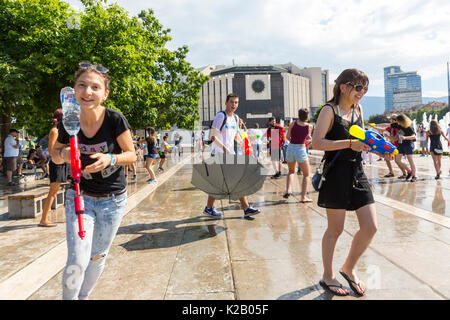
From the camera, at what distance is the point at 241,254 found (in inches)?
151

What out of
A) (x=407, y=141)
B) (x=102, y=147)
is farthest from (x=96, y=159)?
(x=407, y=141)

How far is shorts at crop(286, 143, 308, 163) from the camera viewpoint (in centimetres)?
682

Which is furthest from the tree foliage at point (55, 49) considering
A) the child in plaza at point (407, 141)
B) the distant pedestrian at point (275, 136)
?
the child in plaza at point (407, 141)

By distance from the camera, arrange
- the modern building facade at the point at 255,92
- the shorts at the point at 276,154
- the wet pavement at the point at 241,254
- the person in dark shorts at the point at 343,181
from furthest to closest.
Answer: the modern building facade at the point at 255,92
the shorts at the point at 276,154
the wet pavement at the point at 241,254
the person in dark shorts at the point at 343,181

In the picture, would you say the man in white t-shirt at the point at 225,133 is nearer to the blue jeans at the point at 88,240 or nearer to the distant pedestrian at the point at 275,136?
the blue jeans at the point at 88,240

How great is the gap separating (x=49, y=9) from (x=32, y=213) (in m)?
9.03

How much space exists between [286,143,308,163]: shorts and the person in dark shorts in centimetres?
396

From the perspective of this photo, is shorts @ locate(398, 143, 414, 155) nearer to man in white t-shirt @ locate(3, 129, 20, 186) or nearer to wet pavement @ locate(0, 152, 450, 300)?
wet pavement @ locate(0, 152, 450, 300)

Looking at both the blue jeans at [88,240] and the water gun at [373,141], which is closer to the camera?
the blue jeans at [88,240]

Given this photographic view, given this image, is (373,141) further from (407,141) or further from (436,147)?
(436,147)

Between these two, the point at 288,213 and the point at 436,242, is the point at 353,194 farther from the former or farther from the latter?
the point at 288,213

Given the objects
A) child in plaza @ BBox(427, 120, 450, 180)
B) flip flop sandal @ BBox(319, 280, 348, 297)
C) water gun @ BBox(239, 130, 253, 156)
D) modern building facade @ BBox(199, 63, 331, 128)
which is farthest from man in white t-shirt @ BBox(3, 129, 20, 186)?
modern building facade @ BBox(199, 63, 331, 128)

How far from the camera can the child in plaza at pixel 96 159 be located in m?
2.23
